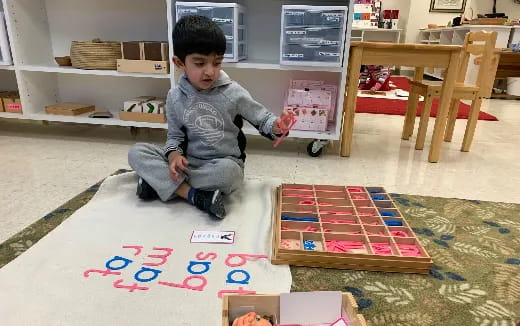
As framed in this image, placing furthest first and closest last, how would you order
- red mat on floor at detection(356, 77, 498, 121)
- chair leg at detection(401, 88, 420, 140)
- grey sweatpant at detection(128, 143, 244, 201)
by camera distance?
red mat on floor at detection(356, 77, 498, 121), chair leg at detection(401, 88, 420, 140), grey sweatpant at detection(128, 143, 244, 201)

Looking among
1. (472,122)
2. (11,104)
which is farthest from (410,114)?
(11,104)

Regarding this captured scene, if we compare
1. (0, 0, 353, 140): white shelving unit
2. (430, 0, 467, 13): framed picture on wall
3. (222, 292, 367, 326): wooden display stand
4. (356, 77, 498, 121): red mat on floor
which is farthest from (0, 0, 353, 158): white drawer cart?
(430, 0, 467, 13): framed picture on wall

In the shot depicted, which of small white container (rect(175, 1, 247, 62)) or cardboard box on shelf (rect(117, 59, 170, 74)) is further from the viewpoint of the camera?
cardboard box on shelf (rect(117, 59, 170, 74))

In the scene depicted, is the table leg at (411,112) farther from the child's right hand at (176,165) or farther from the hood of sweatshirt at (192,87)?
the child's right hand at (176,165)

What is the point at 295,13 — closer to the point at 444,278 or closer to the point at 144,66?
the point at 144,66

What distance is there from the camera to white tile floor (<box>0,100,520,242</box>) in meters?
1.35

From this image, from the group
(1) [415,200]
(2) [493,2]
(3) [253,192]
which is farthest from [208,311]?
(2) [493,2]

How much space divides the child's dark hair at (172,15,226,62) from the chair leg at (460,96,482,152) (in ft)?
A: 4.89

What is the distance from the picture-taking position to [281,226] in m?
1.07

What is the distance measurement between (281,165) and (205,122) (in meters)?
0.60

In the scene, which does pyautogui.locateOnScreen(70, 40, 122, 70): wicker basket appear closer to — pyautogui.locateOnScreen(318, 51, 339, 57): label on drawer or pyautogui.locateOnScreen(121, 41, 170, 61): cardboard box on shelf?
pyautogui.locateOnScreen(121, 41, 170, 61): cardboard box on shelf

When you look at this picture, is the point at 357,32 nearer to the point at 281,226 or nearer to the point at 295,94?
the point at 295,94

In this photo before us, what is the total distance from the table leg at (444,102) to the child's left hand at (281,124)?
3.21 feet

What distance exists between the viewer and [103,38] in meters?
2.13
